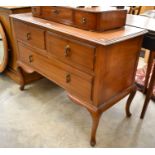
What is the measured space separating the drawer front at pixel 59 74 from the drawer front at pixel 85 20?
325 millimetres

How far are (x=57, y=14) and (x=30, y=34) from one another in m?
0.32

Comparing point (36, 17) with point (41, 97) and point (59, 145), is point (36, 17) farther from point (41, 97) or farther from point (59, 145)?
point (59, 145)

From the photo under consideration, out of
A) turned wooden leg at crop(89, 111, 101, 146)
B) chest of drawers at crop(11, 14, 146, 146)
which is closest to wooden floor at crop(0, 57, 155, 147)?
turned wooden leg at crop(89, 111, 101, 146)

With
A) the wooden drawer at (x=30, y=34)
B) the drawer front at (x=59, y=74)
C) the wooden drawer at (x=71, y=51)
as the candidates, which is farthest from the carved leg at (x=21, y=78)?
the wooden drawer at (x=71, y=51)

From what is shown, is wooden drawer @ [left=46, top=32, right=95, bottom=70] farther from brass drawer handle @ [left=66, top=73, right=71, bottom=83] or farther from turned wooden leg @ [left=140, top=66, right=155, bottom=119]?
turned wooden leg @ [left=140, top=66, right=155, bottom=119]

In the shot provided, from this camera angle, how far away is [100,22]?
125 cm

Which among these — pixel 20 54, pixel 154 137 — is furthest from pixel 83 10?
pixel 154 137

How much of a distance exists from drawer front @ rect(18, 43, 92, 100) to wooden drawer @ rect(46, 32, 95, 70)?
0.30 feet

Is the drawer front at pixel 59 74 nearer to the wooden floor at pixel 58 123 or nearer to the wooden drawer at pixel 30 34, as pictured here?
the wooden drawer at pixel 30 34

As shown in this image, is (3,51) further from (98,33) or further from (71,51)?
(98,33)

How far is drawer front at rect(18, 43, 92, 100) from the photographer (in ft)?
4.51

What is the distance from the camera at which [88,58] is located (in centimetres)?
124

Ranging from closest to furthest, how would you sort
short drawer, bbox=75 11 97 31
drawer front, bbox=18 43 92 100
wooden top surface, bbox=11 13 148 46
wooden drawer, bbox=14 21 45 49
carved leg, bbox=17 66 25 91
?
wooden top surface, bbox=11 13 148 46
short drawer, bbox=75 11 97 31
drawer front, bbox=18 43 92 100
wooden drawer, bbox=14 21 45 49
carved leg, bbox=17 66 25 91

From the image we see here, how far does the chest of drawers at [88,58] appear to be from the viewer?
121 centimetres
